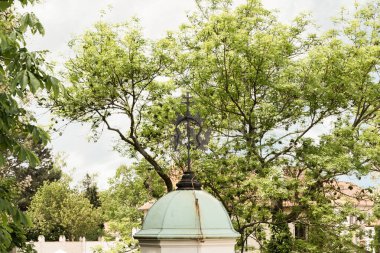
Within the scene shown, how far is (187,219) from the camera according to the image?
4.38 m

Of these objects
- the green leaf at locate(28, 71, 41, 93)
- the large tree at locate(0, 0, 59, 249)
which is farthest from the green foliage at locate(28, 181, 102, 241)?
the green leaf at locate(28, 71, 41, 93)

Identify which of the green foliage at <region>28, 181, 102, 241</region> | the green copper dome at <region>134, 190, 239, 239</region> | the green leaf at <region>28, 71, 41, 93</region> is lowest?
the green foliage at <region>28, 181, 102, 241</region>

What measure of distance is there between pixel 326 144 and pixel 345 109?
1.60 metres

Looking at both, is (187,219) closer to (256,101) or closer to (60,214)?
(256,101)

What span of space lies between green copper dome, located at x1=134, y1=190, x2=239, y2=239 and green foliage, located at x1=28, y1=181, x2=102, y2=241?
56546mm

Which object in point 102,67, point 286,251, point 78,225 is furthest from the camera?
point 78,225

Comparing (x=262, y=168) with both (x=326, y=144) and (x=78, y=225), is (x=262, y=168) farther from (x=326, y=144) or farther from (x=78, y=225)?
(x=78, y=225)

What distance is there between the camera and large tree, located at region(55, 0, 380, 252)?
16453 mm

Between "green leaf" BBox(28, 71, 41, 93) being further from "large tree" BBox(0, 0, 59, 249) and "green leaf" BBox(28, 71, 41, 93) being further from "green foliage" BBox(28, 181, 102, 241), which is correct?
"green foliage" BBox(28, 181, 102, 241)

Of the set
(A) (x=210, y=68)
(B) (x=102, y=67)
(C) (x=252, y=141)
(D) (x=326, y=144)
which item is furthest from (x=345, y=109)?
(B) (x=102, y=67)

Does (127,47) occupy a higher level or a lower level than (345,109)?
higher

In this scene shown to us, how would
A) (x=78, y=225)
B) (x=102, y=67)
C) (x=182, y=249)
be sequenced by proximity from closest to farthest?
1. (x=182, y=249)
2. (x=102, y=67)
3. (x=78, y=225)

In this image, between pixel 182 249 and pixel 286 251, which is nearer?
pixel 182 249

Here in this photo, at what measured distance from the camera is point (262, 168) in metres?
16.5
